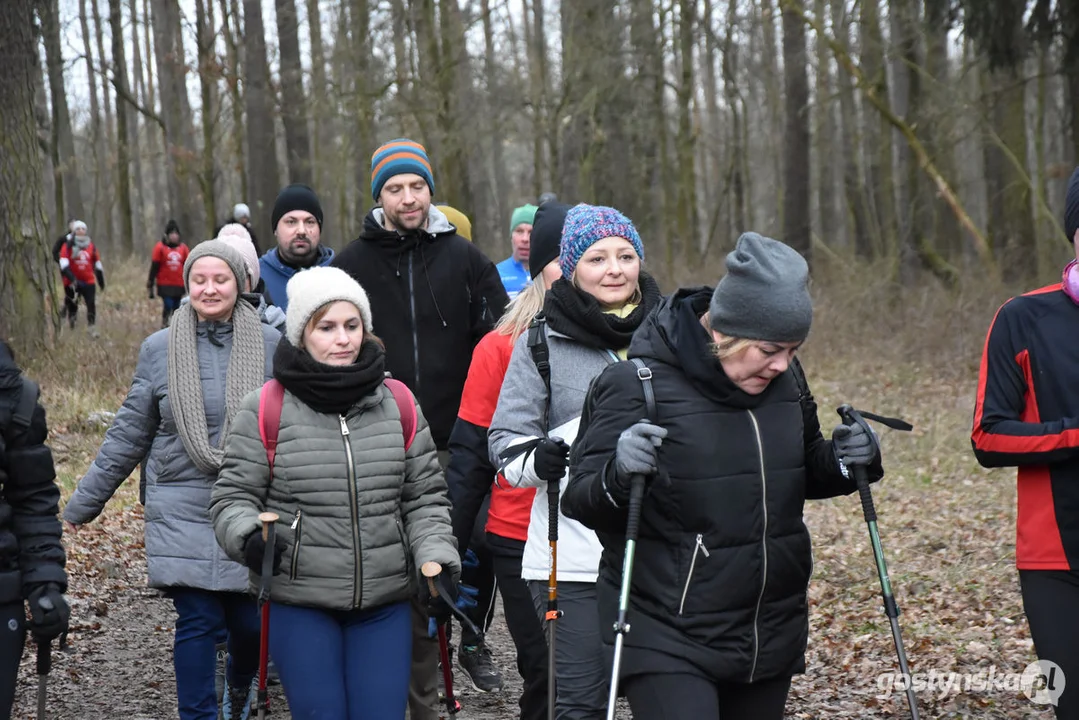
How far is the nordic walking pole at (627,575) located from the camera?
11.4ft

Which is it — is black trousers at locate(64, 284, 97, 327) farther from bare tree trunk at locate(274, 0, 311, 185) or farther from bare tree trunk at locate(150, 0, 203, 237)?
bare tree trunk at locate(150, 0, 203, 237)

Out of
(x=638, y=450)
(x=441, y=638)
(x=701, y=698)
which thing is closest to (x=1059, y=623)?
(x=701, y=698)

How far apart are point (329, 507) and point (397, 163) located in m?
2.76

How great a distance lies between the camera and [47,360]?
14.7 meters

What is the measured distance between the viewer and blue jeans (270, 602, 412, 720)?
168 inches

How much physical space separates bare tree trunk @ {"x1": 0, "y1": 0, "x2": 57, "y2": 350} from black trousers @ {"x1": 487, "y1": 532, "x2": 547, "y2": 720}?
10.8 m

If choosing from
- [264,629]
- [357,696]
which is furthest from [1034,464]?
[264,629]

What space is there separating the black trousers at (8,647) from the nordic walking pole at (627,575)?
77.6 inches

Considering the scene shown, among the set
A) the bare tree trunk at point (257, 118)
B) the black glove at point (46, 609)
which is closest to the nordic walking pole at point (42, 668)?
the black glove at point (46, 609)

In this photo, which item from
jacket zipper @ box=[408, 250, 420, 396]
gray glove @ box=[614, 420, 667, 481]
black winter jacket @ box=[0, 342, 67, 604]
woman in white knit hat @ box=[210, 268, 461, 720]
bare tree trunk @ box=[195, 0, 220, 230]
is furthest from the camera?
bare tree trunk @ box=[195, 0, 220, 230]

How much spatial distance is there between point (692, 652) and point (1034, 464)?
4.39 feet

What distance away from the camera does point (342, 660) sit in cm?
445

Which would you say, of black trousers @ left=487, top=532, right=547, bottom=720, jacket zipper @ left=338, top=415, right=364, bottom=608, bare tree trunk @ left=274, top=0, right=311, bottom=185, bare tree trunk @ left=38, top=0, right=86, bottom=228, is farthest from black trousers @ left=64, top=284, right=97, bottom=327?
jacket zipper @ left=338, top=415, right=364, bottom=608

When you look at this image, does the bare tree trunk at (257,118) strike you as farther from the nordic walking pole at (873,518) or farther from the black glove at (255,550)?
the nordic walking pole at (873,518)
